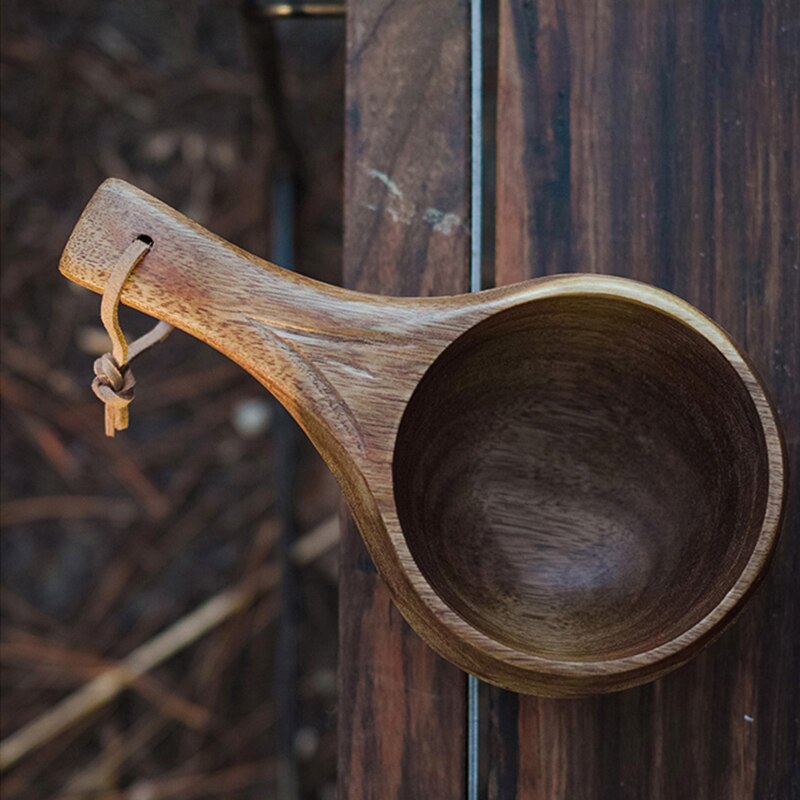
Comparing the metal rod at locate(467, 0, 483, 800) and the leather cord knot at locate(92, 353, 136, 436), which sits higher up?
the metal rod at locate(467, 0, 483, 800)

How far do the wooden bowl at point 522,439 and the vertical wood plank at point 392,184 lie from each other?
0.07m

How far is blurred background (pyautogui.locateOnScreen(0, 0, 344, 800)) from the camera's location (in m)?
1.10

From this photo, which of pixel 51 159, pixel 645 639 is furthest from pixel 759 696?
pixel 51 159

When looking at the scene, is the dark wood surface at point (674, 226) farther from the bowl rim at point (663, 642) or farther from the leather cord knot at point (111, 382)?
the leather cord knot at point (111, 382)

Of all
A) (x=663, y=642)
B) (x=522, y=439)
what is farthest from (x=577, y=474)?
(x=663, y=642)

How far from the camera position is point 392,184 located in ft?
1.95

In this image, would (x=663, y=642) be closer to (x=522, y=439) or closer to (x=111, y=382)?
(x=522, y=439)

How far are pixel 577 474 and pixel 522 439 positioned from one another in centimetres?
4

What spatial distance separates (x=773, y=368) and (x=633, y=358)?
0.09 m

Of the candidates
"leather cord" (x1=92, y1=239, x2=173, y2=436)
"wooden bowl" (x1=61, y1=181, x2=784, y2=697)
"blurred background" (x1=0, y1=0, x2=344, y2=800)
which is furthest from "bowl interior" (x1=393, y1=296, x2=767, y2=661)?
"blurred background" (x1=0, y1=0, x2=344, y2=800)

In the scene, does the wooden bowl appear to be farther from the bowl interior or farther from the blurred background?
the blurred background

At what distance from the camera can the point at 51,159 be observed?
1.11 metres

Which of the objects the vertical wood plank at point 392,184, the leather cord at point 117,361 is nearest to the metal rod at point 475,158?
the vertical wood plank at point 392,184

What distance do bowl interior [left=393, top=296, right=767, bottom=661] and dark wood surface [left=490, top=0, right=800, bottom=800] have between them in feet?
0.18
